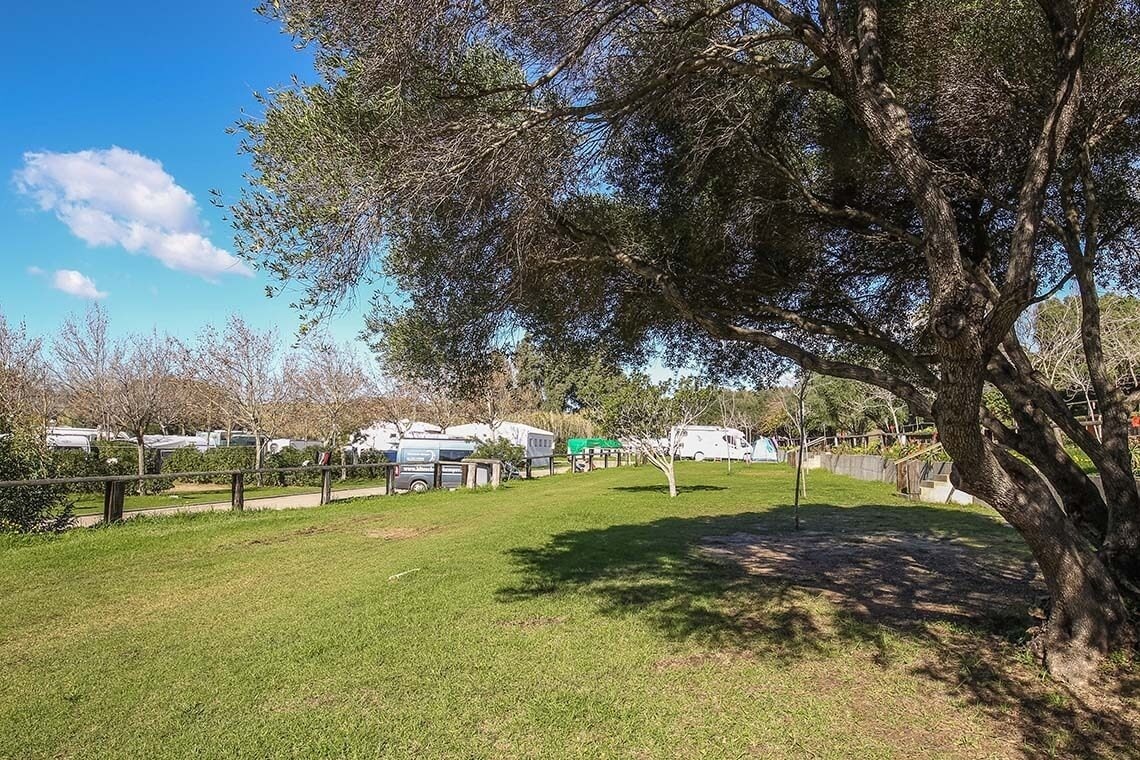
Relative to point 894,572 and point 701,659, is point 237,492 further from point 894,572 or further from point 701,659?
point 894,572

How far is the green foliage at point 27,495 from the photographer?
9984 mm

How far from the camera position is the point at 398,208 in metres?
5.04

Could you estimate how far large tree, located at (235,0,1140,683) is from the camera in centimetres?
418

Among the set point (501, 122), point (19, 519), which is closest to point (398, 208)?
point (501, 122)

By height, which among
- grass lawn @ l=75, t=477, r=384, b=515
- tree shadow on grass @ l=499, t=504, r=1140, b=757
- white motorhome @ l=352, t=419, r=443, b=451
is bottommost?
grass lawn @ l=75, t=477, r=384, b=515

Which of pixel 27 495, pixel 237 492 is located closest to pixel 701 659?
pixel 27 495

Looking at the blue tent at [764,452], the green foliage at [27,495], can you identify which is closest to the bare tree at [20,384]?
the green foliage at [27,495]

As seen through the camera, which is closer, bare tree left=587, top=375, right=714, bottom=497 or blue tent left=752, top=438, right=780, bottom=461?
bare tree left=587, top=375, right=714, bottom=497

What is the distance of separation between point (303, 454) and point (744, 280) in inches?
1091

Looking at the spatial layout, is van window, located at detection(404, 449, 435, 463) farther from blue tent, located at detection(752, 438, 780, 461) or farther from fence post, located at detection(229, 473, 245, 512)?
blue tent, located at detection(752, 438, 780, 461)

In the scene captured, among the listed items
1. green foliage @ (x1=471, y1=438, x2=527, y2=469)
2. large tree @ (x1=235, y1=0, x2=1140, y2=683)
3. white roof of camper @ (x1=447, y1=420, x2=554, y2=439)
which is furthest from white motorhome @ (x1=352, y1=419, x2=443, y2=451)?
large tree @ (x1=235, y1=0, x2=1140, y2=683)

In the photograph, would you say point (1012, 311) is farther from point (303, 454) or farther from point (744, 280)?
point (303, 454)

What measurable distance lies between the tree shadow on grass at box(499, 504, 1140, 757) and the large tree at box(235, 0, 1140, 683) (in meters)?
0.60

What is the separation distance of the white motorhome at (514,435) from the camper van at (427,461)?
7454mm
